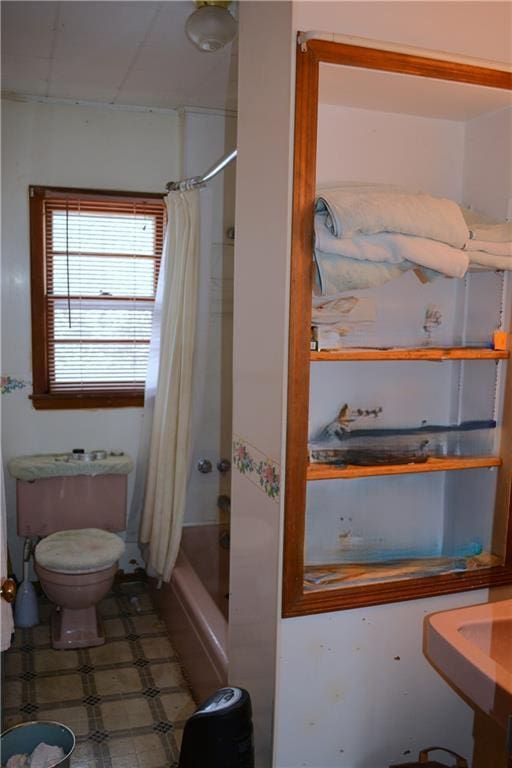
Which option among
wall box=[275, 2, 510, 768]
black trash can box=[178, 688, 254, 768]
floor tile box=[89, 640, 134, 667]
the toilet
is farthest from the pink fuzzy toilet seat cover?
black trash can box=[178, 688, 254, 768]

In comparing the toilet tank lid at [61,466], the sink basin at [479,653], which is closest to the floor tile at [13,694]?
the toilet tank lid at [61,466]

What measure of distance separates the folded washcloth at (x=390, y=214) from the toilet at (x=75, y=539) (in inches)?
77.0

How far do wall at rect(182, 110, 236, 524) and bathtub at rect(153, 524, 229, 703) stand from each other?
0.16m

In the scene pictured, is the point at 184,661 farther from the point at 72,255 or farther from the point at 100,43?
the point at 100,43

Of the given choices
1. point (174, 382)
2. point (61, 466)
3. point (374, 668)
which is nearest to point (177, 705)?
point (374, 668)

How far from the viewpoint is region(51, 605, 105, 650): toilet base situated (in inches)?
115

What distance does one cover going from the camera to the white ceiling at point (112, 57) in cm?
225

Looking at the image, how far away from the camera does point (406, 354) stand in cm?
175

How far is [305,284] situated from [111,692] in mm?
1904

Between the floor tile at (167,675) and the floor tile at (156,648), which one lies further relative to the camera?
the floor tile at (156,648)

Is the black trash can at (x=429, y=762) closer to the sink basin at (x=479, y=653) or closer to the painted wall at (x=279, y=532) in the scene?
the painted wall at (x=279, y=532)

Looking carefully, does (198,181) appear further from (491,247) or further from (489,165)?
(491,247)

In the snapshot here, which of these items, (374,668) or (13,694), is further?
(13,694)

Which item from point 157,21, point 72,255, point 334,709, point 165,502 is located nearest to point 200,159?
point 72,255
